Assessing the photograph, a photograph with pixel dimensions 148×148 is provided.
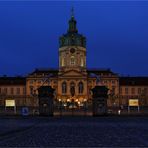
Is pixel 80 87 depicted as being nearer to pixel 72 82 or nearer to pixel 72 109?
pixel 72 82

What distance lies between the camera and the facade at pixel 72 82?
156 metres

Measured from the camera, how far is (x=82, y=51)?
16112 cm

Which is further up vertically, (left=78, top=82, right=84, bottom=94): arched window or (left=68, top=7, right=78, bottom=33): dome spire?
(left=68, top=7, right=78, bottom=33): dome spire

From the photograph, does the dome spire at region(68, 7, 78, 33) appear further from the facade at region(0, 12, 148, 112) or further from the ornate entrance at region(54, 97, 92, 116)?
the ornate entrance at region(54, 97, 92, 116)

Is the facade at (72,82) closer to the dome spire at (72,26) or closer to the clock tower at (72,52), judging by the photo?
the clock tower at (72,52)

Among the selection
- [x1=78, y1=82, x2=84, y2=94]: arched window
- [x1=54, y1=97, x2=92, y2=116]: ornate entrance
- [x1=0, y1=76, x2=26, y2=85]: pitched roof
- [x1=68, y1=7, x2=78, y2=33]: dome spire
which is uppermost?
[x1=68, y1=7, x2=78, y2=33]: dome spire

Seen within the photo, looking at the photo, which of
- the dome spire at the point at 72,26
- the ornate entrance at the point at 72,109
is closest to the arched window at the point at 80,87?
the ornate entrance at the point at 72,109

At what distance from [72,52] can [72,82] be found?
892 cm

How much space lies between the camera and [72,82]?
516ft

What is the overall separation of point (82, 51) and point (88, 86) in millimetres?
11060

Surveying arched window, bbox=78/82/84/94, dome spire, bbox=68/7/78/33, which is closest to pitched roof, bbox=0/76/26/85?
arched window, bbox=78/82/84/94

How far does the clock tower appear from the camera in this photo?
159 metres

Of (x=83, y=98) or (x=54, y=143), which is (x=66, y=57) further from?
(x=54, y=143)

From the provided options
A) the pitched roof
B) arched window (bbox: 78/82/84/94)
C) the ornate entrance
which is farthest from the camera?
the pitched roof
